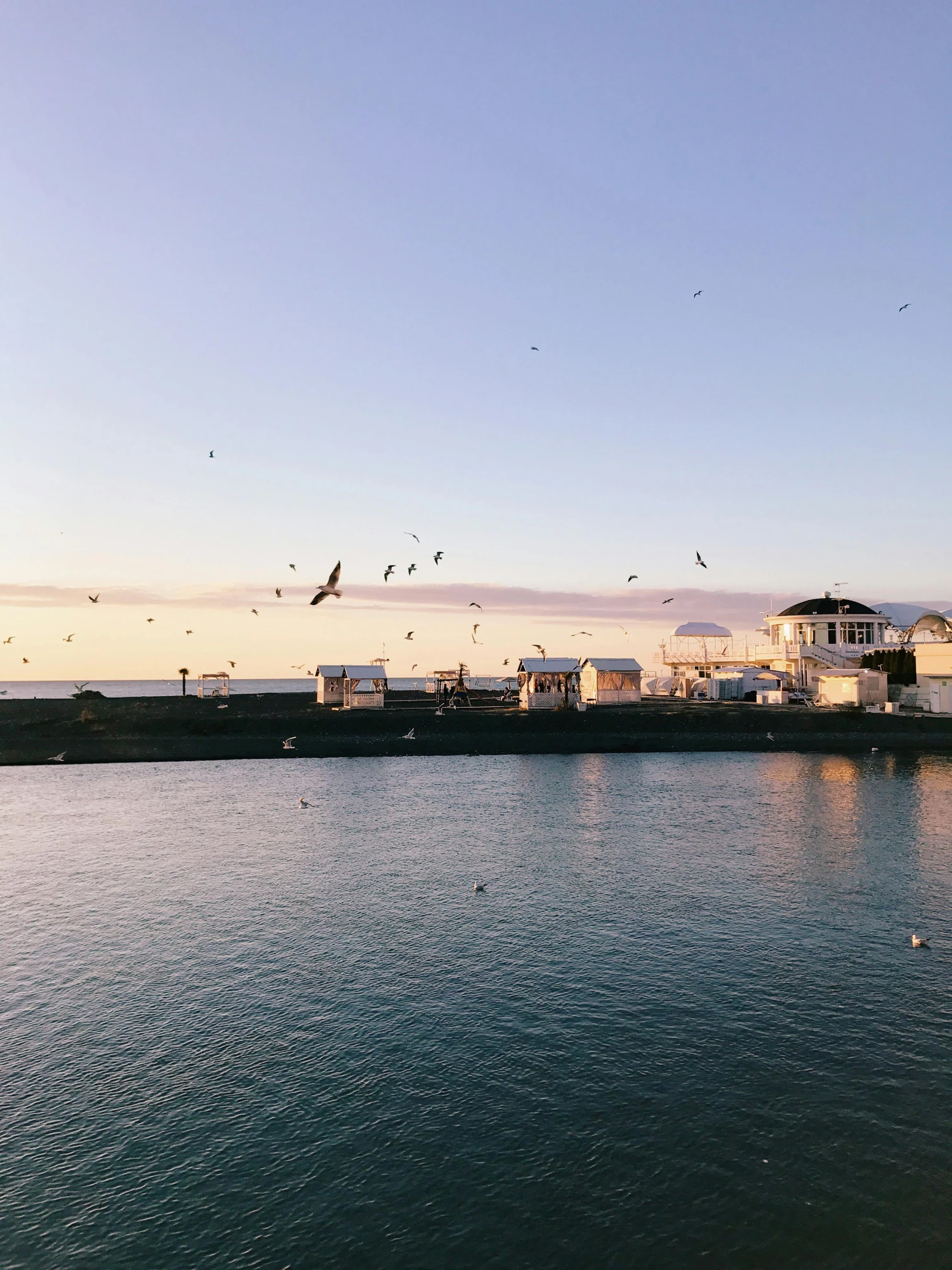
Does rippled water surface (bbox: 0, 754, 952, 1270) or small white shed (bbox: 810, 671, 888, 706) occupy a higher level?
small white shed (bbox: 810, 671, 888, 706)

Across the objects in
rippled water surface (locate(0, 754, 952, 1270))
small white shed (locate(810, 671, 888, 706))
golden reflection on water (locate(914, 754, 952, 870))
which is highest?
small white shed (locate(810, 671, 888, 706))

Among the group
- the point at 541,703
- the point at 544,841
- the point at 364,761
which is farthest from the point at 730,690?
the point at 544,841

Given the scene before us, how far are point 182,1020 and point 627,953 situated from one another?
14.4m

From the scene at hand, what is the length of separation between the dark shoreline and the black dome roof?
20180 millimetres

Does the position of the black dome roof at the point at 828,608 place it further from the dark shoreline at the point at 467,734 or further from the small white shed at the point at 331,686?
the small white shed at the point at 331,686

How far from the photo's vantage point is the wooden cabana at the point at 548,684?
97875 millimetres

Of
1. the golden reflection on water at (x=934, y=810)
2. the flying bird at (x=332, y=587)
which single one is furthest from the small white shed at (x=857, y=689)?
the flying bird at (x=332, y=587)

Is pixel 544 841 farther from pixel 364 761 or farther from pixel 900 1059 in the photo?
pixel 364 761

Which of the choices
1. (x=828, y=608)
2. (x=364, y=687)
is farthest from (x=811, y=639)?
(x=364, y=687)

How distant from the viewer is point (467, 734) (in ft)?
287

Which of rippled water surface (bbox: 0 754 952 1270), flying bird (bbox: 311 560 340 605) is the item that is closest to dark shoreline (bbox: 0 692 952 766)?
rippled water surface (bbox: 0 754 952 1270)

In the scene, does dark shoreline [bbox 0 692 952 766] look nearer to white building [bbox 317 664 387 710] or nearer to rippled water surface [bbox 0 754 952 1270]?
white building [bbox 317 664 387 710]

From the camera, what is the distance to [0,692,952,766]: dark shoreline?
82.9m

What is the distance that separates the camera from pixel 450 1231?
14.1 metres
